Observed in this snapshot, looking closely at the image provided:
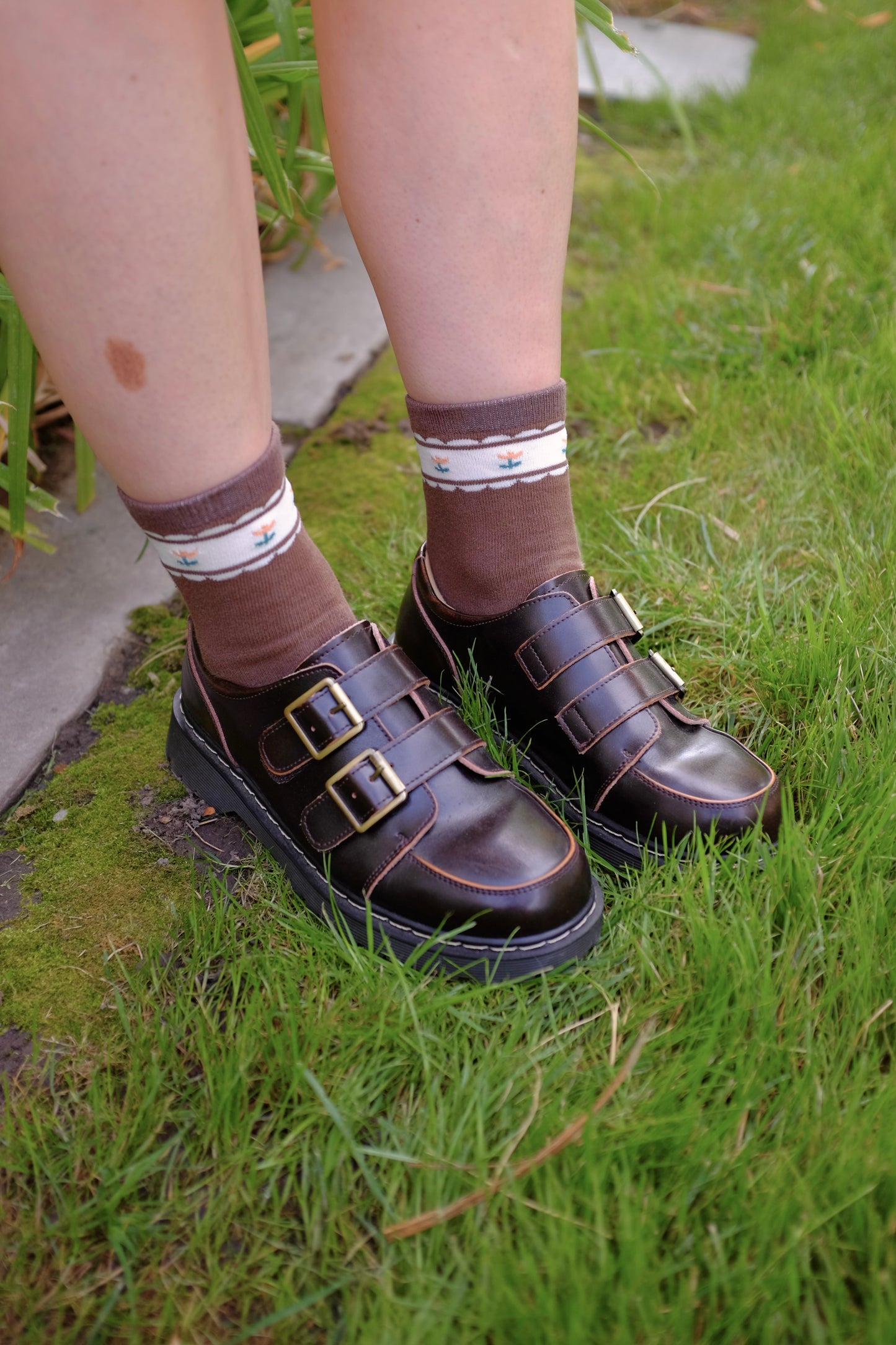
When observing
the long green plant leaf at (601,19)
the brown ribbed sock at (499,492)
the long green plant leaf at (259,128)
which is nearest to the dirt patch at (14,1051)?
the brown ribbed sock at (499,492)

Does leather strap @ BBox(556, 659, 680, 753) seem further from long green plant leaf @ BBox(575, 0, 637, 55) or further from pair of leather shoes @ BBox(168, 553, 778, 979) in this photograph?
long green plant leaf @ BBox(575, 0, 637, 55)

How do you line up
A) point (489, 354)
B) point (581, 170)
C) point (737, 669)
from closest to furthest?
point (489, 354) → point (737, 669) → point (581, 170)

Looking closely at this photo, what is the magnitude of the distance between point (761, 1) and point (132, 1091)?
190 inches

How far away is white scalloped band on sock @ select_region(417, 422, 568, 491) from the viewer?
95 cm

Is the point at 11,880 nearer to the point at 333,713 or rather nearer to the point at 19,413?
the point at 333,713

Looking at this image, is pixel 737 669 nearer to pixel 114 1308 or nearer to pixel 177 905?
pixel 177 905

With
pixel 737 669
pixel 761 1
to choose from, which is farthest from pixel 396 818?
pixel 761 1

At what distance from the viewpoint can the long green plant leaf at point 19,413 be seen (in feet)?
3.88

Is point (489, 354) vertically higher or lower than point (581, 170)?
higher

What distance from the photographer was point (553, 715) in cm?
98

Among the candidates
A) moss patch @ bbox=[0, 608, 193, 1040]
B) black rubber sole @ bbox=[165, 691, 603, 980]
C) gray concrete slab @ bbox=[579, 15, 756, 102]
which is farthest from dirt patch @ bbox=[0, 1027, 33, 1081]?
gray concrete slab @ bbox=[579, 15, 756, 102]

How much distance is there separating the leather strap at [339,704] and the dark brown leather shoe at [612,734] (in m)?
0.13

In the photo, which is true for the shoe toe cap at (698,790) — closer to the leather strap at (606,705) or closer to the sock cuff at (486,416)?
the leather strap at (606,705)

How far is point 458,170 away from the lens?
2.83 feet
